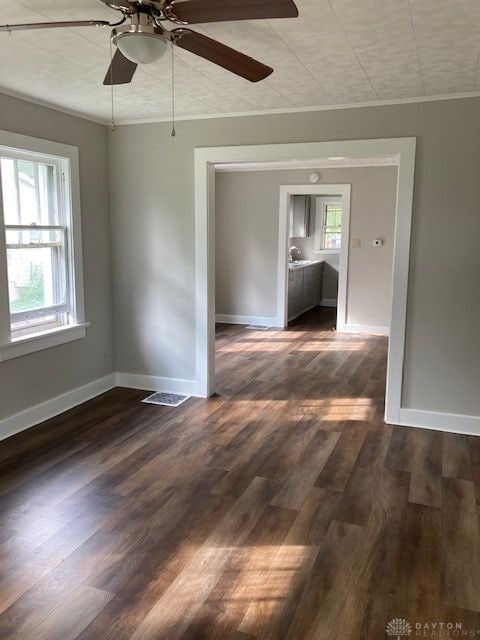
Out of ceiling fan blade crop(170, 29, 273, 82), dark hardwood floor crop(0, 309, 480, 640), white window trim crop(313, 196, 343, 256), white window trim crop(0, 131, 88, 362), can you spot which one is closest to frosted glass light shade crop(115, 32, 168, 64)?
ceiling fan blade crop(170, 29, 273, 82)

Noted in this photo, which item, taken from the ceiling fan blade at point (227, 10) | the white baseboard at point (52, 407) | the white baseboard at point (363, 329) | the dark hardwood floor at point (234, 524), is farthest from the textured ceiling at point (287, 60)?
the white baseboard at point (363, 329)

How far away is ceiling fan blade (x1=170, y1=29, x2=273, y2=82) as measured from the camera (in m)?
2.00

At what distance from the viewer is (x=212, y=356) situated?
15.6 feet

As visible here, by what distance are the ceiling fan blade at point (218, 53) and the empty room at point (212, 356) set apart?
1 cm

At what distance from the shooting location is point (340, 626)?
6.63ft

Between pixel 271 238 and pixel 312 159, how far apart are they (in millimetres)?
3794

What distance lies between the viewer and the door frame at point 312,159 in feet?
12.5

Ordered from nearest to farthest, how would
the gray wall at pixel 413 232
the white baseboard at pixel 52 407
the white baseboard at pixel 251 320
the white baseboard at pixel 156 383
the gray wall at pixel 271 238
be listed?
the gray wall at pixel 413 232, the white baseboard at pixel 52 407, the white baseboard at pixel 156 383, the gray wall at pixel 271 238, the white baseboard at pixel 251 320

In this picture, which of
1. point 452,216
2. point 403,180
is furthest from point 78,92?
point 452,216

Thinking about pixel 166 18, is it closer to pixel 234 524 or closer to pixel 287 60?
pixel 287 60

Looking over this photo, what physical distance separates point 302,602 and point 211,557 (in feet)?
1.61

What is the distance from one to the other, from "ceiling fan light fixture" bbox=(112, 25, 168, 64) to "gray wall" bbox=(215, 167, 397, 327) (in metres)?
5.84

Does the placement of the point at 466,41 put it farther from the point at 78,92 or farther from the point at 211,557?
the point at 211,557

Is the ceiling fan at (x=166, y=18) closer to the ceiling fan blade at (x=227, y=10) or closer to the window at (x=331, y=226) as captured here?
the ceiling fan blade at (x=227, y=10)
